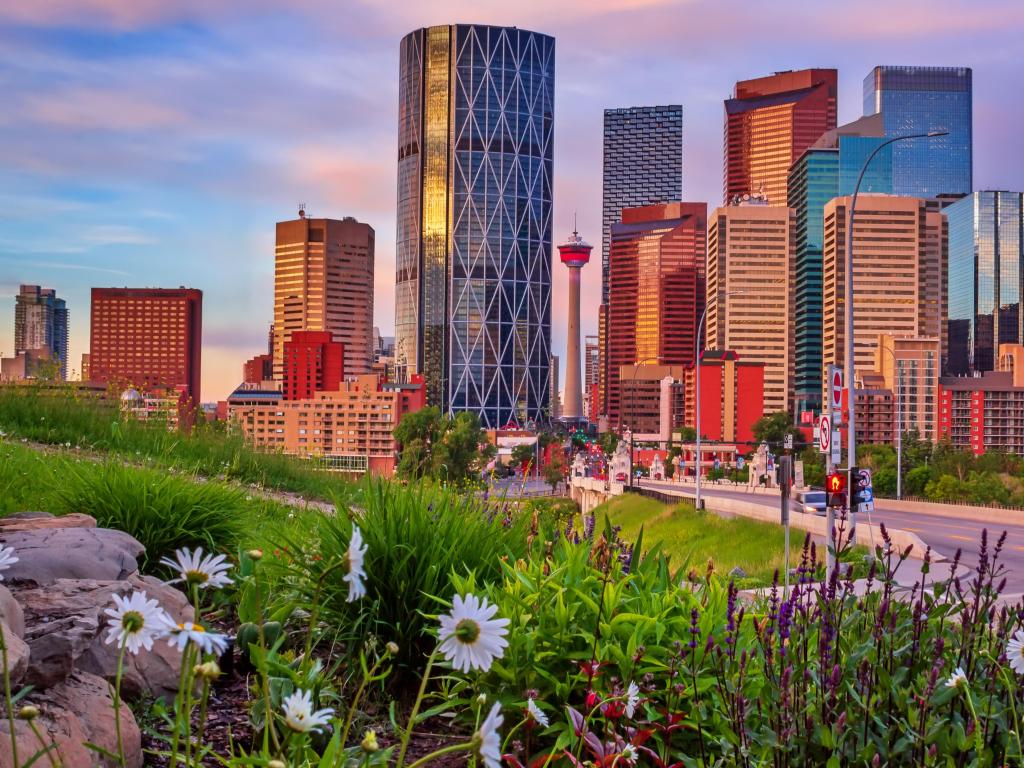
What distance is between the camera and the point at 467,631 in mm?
2072

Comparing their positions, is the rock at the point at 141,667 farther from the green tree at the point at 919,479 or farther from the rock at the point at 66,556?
the green tree at the point at 919,479

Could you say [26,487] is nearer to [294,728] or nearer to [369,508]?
[369,508]

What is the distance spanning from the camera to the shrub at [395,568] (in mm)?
5480

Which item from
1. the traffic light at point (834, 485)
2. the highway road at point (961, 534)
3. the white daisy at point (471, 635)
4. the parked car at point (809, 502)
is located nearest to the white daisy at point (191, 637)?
the white daisy at point (471, 635)

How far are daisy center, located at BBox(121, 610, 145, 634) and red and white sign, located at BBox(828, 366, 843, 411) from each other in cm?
2116

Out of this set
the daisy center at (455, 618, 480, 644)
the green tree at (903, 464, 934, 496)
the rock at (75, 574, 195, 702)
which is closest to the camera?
the daisy center at (455, 618, 480, 644)

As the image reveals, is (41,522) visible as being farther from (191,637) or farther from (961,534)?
(961,534)

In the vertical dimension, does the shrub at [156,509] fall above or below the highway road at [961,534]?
above

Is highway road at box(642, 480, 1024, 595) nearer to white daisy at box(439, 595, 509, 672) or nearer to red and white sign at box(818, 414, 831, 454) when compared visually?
red and white sign at box(818, 414, 831, 454)

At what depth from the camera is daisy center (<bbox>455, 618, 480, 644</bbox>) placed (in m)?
2.07

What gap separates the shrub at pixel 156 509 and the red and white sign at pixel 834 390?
655 inches

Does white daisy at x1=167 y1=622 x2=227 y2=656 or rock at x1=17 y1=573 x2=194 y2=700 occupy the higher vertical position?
white daisy at x1=167 y1=622 x2=227 y2=656

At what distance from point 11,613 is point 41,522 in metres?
2.67

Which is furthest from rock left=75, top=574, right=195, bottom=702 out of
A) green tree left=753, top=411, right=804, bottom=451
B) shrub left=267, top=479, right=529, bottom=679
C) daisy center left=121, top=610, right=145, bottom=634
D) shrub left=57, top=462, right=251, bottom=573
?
green tree left=753, top=411, right=804, bottom=451
